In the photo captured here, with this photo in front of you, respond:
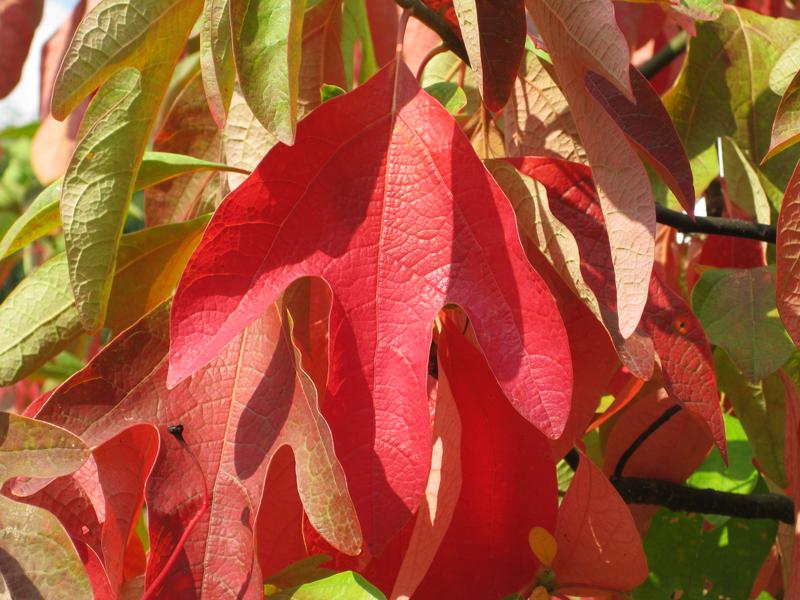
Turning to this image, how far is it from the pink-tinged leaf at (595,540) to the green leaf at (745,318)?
12 cm

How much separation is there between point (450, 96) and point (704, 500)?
0.35 meters

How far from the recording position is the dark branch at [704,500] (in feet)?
2.28

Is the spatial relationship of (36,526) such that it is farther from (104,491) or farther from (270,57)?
(270,57)

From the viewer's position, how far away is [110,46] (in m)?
0.57

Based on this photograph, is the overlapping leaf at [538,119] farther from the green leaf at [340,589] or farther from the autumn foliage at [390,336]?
the green leaf at [340,589]

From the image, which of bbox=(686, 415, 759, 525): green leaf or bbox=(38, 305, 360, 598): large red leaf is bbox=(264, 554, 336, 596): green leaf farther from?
bbox=(686, 415, 759, 525): green leaf

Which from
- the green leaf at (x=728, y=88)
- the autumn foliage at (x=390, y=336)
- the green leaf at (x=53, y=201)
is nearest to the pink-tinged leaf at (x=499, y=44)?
the autumn foliage at (x=390, y=336)

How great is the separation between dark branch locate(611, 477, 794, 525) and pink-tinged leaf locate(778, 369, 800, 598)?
3cm

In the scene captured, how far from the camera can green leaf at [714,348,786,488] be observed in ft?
2.22

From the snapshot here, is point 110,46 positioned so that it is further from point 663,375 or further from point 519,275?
point 663,375

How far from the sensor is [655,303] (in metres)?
0.57

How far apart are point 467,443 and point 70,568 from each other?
24cm

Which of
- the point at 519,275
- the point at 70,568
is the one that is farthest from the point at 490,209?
the point at 70,568

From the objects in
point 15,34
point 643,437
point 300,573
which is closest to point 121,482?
point 300,573
